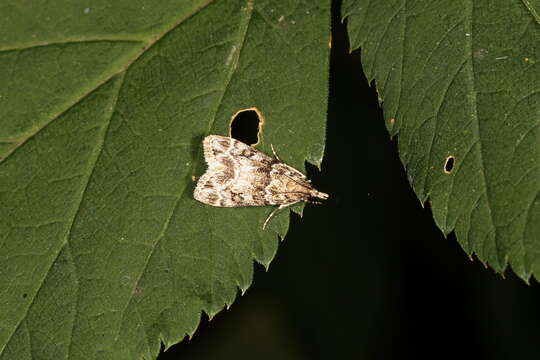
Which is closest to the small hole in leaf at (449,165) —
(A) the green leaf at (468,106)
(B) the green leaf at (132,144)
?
(A) the green leaf at (468,106)

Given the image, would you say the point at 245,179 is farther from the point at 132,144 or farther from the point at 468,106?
the point at 468,106

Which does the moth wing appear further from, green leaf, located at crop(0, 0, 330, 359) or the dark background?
the dark background

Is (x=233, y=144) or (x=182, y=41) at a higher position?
(x=182, y=41)

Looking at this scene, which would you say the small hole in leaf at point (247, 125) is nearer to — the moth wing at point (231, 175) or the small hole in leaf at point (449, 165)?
the moth wing at point (231, 175)

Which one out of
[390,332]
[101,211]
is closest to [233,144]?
[101,211]

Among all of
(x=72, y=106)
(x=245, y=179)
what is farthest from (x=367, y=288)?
(x=72, y=106)

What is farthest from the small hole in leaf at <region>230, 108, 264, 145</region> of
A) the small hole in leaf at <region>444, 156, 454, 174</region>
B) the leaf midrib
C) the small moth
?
the small hole in leaf at <region>444, 156, 454, 174</region>

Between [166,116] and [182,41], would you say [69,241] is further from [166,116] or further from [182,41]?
[182,41]
